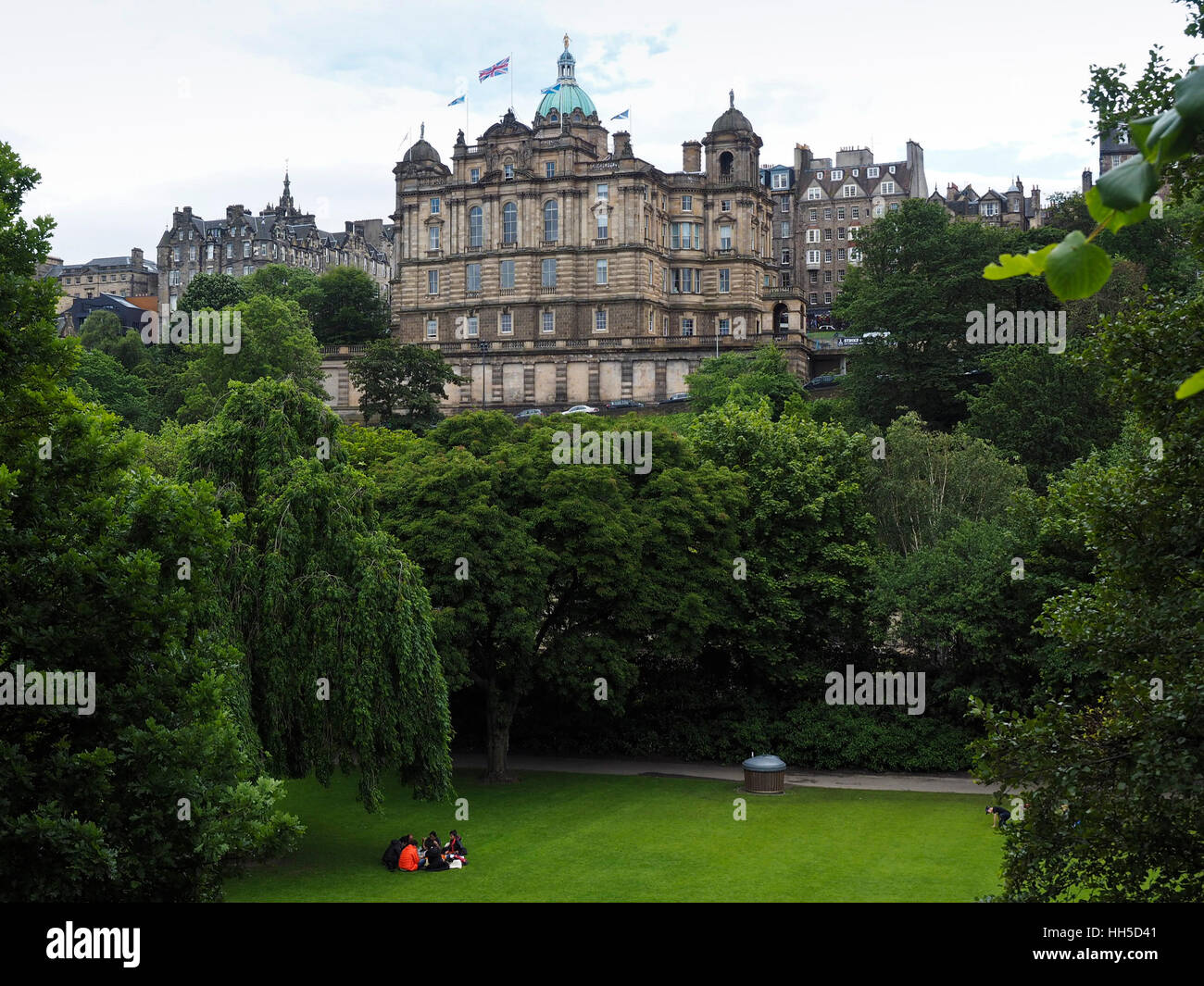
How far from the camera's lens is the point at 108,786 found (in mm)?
16812

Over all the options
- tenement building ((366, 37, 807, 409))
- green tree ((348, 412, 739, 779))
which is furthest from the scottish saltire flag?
green tree ((348, 412, 739, 779))

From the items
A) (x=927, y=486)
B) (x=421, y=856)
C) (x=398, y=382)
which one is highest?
(x=398, y=382)

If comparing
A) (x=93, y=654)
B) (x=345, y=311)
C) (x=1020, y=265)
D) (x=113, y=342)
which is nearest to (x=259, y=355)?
(x=345, y=311)

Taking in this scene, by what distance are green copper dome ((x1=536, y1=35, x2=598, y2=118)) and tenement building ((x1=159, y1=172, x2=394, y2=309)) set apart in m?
62.0

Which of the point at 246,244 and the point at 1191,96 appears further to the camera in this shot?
the point at 246,244

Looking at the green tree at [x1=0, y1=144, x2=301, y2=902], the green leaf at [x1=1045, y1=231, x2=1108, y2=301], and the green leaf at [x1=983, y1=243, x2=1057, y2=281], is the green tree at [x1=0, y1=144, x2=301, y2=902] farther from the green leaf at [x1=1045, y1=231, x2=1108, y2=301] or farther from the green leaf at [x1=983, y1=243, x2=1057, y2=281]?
the green leaf at [x1=1045, y1=231, x2=1108, y2=301]

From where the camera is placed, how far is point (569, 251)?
104m

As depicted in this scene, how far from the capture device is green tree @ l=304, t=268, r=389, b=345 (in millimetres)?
119312

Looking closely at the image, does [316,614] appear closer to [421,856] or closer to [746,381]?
[421,856]

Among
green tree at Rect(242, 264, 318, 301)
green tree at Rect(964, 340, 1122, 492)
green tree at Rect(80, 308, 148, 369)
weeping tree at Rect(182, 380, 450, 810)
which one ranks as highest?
green tree at Rect(242, 264, 318, 301)

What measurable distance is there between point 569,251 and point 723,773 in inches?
2662

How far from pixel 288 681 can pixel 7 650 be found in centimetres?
1154

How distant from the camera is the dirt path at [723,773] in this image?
135 feet
